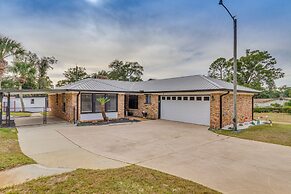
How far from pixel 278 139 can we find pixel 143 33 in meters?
10.8

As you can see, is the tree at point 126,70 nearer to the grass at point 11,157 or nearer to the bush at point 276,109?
the bush at point 276,109

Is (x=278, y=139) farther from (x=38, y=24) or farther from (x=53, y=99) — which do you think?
(x=53, y=99)

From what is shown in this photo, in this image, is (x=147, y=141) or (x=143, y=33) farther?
(x=143, y=33)

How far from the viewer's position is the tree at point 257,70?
33562 mm

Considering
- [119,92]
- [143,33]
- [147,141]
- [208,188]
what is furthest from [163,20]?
[208,188]

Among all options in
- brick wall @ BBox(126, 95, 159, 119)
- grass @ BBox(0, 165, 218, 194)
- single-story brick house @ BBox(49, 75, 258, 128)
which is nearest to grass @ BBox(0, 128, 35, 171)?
grass @ BBox(0, 165, 218, 194)

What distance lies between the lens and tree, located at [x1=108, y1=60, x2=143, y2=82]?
45688 mm

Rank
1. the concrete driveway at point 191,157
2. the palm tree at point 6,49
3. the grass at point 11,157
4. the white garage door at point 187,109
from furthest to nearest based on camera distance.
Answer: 1. the palm tree at point 6,49
2. the white garage door at point 187,109
3. the grass at point 11,157
4. the concrete driveway at point 191,157

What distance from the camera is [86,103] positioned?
14516 millimetres

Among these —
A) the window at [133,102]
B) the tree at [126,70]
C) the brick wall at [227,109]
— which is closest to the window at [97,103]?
the window at [133,102]

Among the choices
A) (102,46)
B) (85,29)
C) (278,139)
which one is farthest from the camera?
(102,46)

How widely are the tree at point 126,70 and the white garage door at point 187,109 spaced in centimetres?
3069

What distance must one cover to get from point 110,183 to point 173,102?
38.7ft

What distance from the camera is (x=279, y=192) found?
3.79 metres
